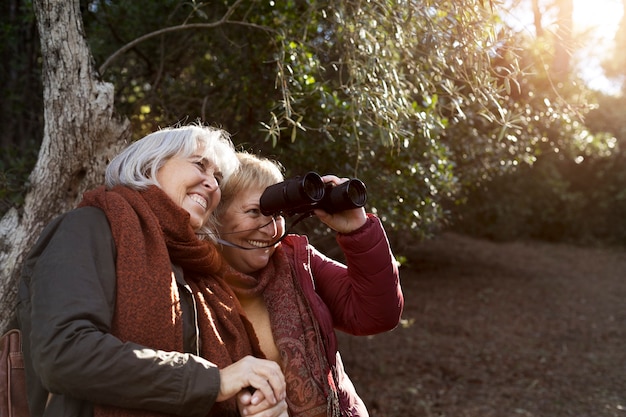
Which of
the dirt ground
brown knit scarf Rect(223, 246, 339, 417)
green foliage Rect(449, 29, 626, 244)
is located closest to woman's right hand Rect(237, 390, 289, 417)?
brown knit scarf Rect(223, 246, 339, 417)

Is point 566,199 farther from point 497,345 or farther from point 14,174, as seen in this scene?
point 14,174

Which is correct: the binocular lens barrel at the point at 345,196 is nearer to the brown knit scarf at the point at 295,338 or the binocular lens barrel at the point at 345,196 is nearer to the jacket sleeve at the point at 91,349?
the brown knit scarf at the point at 295,338

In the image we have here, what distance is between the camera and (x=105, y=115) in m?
2.63

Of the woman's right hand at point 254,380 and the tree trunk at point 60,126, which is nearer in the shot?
the woman's right hand at point 254,380

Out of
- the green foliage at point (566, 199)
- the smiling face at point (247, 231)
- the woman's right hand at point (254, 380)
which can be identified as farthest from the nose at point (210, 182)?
the green foliage at point (566, 199)

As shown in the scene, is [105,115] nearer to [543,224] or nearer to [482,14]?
[482,14]

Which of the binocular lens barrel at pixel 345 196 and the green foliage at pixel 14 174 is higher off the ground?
the binocular lens barrel at pixel 345 196

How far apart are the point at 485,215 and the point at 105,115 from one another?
11.0 meters

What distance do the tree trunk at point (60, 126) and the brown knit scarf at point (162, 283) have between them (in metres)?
0.82

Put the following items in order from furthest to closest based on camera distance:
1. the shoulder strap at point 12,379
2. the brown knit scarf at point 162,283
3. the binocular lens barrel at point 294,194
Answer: the binocular lens barrel at point 294,194 < the shoulder strap at point 12,379 < the brown knit scarf at point 162,283

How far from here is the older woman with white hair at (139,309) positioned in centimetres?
156

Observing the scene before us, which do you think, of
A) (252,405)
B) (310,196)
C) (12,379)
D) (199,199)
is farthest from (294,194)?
(12,379)

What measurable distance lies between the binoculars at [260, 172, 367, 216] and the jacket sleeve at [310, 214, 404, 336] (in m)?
0.12

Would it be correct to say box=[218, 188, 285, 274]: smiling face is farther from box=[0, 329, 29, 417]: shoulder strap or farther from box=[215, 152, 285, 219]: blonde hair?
box=[0, 329, 29, 417]: shoulder strap
